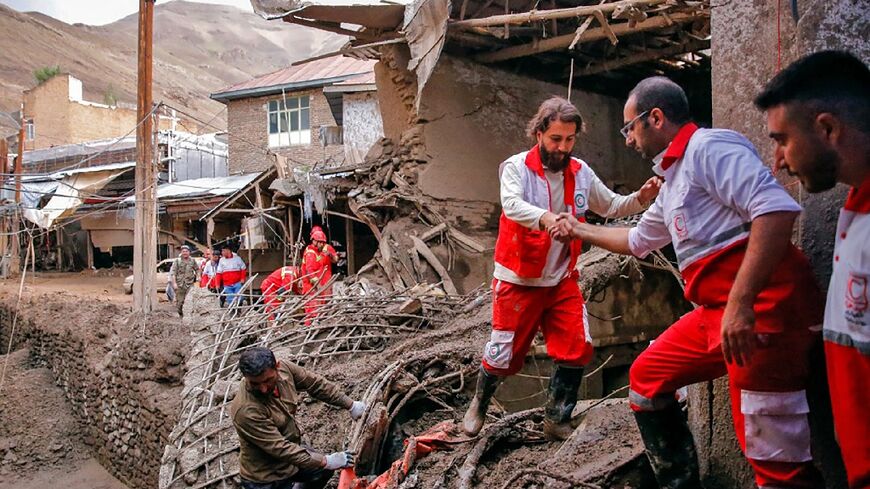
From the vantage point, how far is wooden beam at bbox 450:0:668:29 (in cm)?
627

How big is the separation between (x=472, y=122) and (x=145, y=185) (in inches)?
283

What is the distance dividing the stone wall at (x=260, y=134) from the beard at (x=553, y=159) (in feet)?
67.5

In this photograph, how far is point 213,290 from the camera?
13.8 metres

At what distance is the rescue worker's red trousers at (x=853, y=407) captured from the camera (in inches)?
70.1

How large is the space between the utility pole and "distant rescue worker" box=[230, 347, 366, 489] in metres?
9.45

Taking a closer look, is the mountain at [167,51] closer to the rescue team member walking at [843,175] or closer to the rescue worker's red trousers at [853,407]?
the rescue team member walking at [843,175]

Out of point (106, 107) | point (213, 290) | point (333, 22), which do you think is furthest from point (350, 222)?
point (106, 107)

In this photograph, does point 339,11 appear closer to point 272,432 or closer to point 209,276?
point 272,432

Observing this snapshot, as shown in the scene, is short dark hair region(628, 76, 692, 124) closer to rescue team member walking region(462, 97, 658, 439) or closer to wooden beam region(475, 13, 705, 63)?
rescue team member walking region(462, 97, 658, 439)

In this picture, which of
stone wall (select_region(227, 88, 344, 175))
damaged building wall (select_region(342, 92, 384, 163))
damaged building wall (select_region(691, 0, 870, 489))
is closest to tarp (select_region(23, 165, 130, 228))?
stone wall (select_region(227, 88, 344, 175))

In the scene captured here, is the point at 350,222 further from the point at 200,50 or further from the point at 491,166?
the point at 200,50

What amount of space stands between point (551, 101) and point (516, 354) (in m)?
1.40

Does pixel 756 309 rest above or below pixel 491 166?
below

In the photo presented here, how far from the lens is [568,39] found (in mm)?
8031
